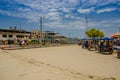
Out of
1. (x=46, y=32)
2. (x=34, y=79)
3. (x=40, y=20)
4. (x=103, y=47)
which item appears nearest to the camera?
(x=34, y=79)

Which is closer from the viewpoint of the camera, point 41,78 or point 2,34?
point 41,78

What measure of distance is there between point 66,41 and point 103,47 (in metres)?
47.3

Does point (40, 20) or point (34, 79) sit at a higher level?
point (40, 20)

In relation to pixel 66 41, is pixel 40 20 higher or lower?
higher

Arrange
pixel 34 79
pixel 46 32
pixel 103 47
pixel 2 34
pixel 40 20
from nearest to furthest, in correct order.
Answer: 1. pixel 34 79
2. pixel 103 47
3. pixel 40 20
4. pixel 2 34
5. pixel 46 32

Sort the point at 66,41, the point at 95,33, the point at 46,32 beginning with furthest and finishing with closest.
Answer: the point at 46,32 < the point at 95,33 < the point at 66,41

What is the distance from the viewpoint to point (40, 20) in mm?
48031

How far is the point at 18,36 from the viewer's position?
2714 inches

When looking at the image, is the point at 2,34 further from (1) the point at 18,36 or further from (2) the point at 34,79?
(2) the point at 34,79

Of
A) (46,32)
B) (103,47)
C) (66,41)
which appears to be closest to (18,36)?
(66,41)

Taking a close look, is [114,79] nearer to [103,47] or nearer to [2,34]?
[103,47]

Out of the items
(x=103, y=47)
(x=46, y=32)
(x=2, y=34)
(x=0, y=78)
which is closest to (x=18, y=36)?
(x=2, y=34)

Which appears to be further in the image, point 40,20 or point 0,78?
point 40,20

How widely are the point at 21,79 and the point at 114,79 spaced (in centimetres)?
425
